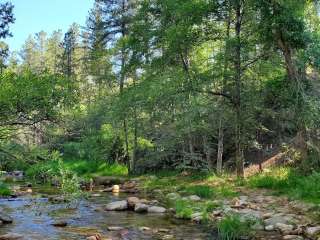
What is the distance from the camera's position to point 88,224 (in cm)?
1370

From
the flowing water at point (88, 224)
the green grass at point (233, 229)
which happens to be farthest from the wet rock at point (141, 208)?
the green grass at point (233, 229)

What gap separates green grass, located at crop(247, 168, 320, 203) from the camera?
45.4 feet

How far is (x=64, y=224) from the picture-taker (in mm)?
13453

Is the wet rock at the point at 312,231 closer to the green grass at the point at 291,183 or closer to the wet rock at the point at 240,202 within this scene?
the green grass at the point at 291,183

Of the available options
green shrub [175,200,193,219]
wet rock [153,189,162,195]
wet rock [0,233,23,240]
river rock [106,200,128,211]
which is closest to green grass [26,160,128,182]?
wet rock [153,189,162,195]

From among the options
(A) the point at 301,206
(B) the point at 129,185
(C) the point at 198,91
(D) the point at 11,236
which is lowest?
(D) the point at 11,236

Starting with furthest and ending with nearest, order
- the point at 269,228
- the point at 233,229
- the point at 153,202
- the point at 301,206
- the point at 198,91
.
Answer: the point at 198,91 < the point at 153,202 < the point at 301,206 < the point at 269,228 < the point at 233,229

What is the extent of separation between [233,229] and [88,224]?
452cm

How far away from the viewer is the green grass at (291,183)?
45.4 ft

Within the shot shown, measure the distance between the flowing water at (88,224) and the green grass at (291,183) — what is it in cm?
337

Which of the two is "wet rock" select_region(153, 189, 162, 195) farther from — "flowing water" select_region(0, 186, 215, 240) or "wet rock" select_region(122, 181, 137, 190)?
"flowing water" select_region(0, 186, 215, 240)

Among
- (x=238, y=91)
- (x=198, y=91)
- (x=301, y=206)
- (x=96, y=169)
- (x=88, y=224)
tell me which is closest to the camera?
(x=301, y=206)

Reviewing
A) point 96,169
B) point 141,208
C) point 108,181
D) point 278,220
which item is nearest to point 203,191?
point 141,208

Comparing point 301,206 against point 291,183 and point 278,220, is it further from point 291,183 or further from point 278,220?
point 291,183
